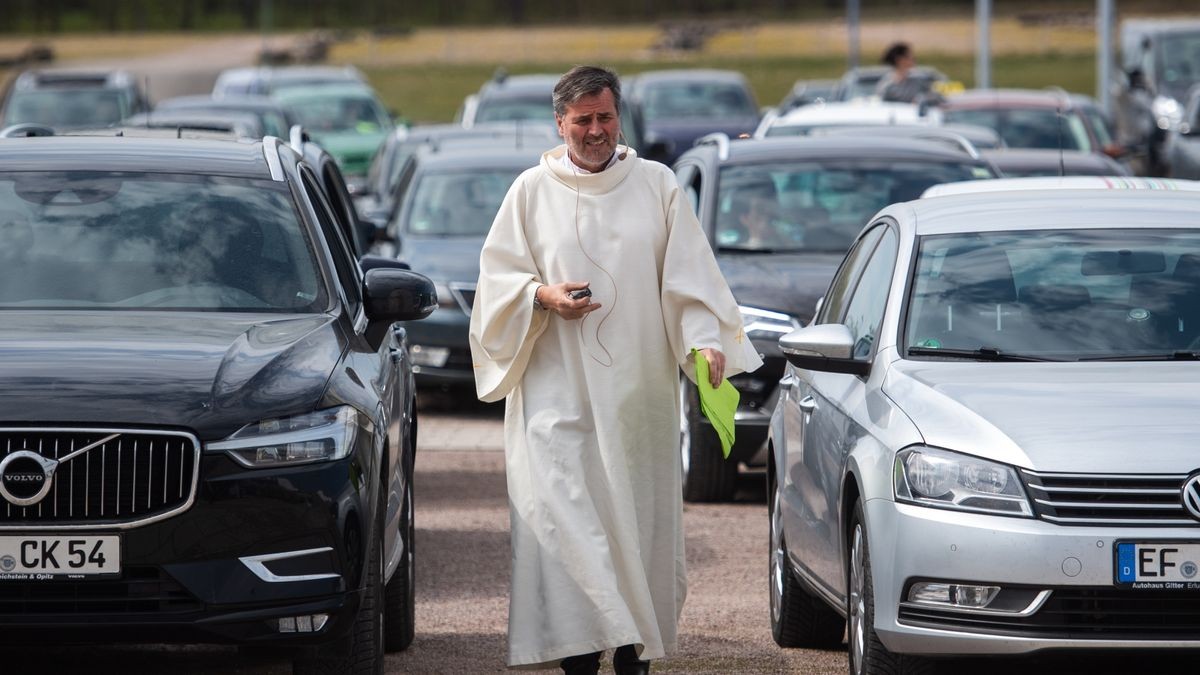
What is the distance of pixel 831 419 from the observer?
6469mm

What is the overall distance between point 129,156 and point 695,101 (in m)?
25.4

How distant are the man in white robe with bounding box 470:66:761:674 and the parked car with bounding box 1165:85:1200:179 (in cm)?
1692

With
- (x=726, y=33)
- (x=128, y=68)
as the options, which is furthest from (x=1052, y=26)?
(x=128, y=68)

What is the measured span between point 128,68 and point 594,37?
54.9 ft

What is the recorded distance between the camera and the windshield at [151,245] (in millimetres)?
6539

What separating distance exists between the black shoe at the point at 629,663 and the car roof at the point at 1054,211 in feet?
5.36

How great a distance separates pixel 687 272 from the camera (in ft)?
19.7

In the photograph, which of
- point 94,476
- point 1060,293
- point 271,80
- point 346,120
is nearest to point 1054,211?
point 1060,293

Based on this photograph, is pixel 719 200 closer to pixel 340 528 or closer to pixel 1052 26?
pixel 340 528

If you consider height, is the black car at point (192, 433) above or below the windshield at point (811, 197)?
above

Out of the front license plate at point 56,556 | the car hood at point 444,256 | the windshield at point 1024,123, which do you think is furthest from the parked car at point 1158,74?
the front license plate at point 56,556

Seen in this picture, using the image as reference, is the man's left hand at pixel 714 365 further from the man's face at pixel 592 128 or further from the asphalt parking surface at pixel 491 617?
the asphalt parking surface at pixel 491 617

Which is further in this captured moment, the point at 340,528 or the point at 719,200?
the point at 719,200

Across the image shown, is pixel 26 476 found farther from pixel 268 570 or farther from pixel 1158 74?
pixel 1158 74
